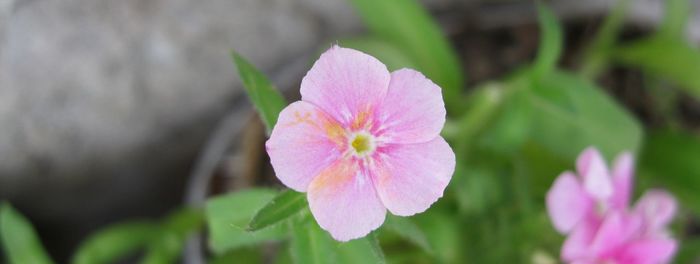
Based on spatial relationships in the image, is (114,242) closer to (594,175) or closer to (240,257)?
(240,257)

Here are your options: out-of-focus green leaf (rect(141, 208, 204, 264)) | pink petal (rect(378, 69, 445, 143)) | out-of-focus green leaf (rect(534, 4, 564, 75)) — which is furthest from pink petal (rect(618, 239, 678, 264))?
out-of-focus green leaf (rect(141, 208, 204, 264))

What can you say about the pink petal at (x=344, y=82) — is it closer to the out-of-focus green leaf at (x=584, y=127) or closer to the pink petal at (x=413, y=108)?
the pink petal at (x=413, y=108)

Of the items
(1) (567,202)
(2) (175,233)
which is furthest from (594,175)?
(2) (175,233)

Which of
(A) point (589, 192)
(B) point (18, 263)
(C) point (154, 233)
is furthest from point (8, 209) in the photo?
(A) point (589, 192)

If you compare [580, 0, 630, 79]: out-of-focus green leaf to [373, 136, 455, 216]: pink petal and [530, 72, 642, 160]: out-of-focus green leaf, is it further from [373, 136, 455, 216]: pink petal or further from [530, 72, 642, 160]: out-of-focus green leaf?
[373, 136, 455, 216]: pink petal

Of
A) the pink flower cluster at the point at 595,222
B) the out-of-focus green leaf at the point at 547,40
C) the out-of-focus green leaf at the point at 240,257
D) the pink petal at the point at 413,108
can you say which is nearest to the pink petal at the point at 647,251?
the pink flower cluster at the point at 595,222
